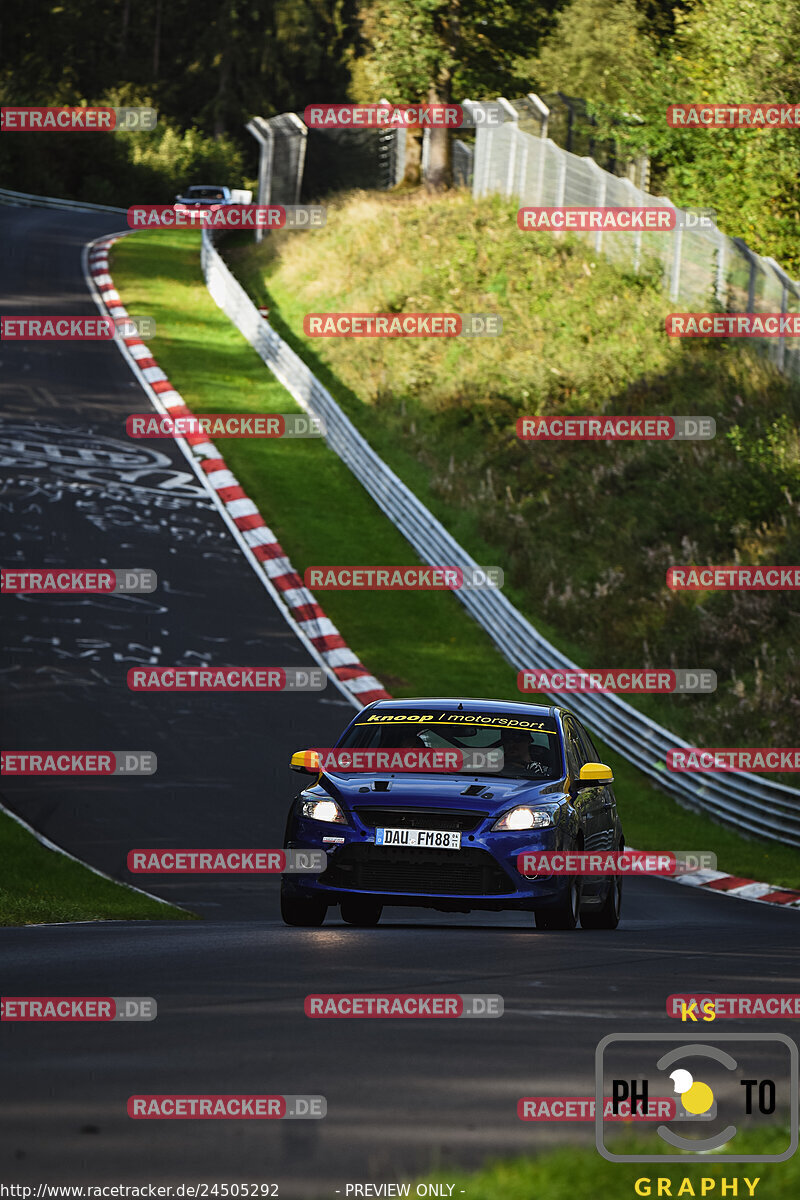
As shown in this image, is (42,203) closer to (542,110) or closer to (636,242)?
(542,110)

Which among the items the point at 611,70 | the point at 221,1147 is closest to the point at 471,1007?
the point at 221,1147

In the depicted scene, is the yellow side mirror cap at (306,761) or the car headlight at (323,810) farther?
the yellow side mirror cap at (306,761)

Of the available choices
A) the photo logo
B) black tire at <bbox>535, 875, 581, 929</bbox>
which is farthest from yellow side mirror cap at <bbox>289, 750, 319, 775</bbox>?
the photo logo

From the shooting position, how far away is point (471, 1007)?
7152 mm

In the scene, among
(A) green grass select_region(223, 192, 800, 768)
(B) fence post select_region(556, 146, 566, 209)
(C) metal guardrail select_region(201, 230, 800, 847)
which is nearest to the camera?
(C) metal guardrail select_region(201, 230, 800, 847)

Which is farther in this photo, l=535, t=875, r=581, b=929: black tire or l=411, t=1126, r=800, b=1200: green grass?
l=535, t=875, r=581, b=929: black tire

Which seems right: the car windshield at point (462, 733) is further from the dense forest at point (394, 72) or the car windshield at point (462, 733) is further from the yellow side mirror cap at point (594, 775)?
the dense forest at point (394, 72)

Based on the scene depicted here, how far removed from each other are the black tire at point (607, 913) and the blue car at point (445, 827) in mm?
141

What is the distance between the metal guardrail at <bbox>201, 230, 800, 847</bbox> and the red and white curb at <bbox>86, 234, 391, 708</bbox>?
238 cm

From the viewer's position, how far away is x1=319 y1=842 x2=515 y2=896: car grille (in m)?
10.5

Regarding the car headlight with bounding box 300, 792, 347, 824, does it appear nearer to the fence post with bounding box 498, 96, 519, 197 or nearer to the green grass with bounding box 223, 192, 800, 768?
the green grass with bounding box 223, 192, 800, 768

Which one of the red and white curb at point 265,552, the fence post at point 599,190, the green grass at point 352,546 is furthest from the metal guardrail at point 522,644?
the fence post at point 599,190

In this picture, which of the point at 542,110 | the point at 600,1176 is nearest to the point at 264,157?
the point at 542,110

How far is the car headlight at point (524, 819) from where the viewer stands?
10.6 meters
